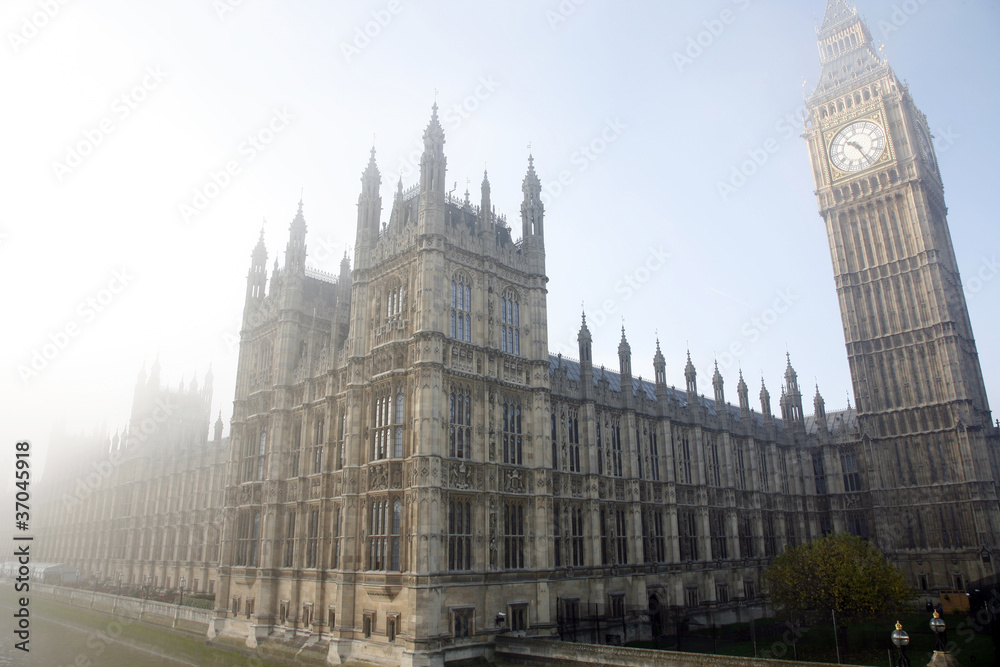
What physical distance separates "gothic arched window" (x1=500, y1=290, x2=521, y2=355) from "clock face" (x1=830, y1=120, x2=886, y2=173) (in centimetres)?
5307

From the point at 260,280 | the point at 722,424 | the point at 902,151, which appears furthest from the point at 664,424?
the point at 902,151

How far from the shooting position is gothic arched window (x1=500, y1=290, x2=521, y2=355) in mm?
41125

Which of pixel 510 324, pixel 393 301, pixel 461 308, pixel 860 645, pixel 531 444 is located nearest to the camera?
pixel 860 645

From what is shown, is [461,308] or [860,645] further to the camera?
[461,308]

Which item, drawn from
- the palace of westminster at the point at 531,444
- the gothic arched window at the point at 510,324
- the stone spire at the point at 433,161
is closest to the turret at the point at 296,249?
the palace of westminster at the point at 531,444

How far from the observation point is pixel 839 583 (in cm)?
3622

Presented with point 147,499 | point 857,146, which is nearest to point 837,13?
point 857,146

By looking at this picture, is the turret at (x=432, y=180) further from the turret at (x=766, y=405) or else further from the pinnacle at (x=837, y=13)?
the pinnacle at (x=837, y=13)

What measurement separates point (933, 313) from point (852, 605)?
1629 inches

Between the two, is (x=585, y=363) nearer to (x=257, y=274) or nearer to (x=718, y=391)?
(x=718, y=391)

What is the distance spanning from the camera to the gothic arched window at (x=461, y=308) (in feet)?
127

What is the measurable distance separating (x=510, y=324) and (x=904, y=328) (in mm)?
48531

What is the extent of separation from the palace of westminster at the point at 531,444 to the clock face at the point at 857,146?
0.32 m

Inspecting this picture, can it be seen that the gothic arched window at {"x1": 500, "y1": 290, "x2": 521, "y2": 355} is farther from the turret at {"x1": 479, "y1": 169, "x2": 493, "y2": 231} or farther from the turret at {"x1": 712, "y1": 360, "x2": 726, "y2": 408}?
the turret at {"x1": 712, "y1": 360, "x2": 726, "y2": 408}
